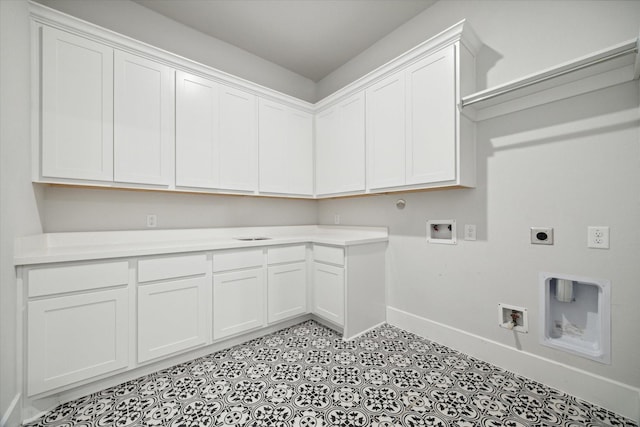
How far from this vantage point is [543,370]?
170 centimetres

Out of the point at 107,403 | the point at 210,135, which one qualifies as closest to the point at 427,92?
the point at 210,135

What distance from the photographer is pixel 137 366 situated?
5.72 ft

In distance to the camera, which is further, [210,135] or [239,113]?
[239,113]

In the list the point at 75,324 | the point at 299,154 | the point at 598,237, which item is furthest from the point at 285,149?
the point at 598,237

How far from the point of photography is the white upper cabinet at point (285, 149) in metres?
2.72

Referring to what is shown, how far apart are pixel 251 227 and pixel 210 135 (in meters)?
1.09

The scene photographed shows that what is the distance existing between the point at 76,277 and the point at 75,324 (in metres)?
0.28

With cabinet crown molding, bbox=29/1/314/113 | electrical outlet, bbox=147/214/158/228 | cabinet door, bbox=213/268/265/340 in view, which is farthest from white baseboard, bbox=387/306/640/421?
cabinet crown molding, bbox=29/1/314/113

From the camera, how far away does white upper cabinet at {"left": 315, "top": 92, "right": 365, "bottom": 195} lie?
2611 mm

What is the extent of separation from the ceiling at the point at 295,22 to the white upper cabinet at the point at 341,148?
73 cm

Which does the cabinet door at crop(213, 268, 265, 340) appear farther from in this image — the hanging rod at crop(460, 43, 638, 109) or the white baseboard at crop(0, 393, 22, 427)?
the hanging rod at crop(460, 43, 638, 109)

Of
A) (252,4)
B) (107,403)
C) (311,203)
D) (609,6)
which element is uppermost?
(252,4)

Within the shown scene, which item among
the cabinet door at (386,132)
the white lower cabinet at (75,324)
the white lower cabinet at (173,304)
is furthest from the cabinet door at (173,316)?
the cabinet door at (386,132)

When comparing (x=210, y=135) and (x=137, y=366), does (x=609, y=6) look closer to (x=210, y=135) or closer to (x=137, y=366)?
(x=210, y=135)
